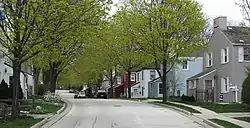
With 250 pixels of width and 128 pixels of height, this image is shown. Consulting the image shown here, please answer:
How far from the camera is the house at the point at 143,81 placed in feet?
230

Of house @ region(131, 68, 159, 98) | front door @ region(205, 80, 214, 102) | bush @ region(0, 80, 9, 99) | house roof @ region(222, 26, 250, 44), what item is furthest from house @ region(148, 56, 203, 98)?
bush @ region(0, 80, 9, 99)

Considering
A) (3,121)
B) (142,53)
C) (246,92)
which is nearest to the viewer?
(3,121)

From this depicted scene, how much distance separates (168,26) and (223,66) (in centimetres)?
790

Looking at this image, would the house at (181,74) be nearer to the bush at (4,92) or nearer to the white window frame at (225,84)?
the white window frame at (225,84)

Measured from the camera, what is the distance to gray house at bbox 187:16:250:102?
39312mm

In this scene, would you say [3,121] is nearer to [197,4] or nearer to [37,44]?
[37,44]

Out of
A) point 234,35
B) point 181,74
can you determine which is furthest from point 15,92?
point 181,74

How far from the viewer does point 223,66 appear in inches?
1649

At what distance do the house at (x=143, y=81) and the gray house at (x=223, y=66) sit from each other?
71.3 ft

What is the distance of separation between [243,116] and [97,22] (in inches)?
355

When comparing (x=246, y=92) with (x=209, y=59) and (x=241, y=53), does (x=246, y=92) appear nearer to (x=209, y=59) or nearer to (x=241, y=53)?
(x=241, y=53)

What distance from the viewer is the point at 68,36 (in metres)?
21.4

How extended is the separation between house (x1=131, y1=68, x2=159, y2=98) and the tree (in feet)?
103

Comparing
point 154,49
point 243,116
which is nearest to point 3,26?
point 243,116
